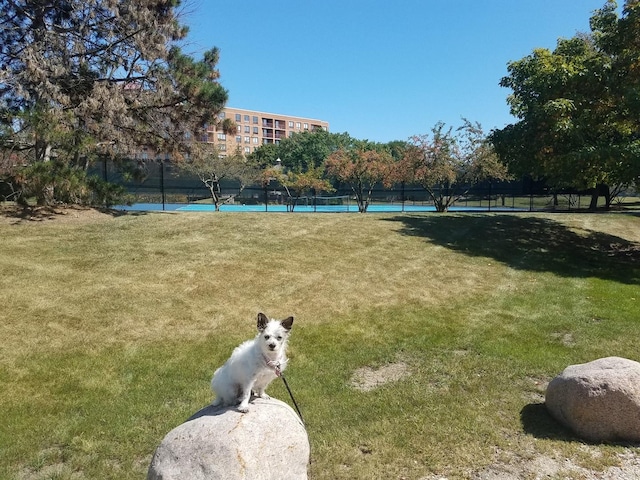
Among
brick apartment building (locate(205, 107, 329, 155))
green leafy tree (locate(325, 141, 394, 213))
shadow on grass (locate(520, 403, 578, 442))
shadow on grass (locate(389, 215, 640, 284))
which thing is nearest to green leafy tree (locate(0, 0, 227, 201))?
shadow on grass (locate(389, 215, 640, 284))

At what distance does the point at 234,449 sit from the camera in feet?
12.1

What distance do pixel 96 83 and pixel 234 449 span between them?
568 inches

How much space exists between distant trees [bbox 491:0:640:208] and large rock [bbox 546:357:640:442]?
410 inches

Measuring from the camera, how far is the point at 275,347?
3896mm

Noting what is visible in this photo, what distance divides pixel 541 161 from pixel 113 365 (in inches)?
601

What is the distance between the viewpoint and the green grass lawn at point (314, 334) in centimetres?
525

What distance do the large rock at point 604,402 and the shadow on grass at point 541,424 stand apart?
0.11 m

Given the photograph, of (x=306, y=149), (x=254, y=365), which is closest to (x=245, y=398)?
(x=254, y=365)

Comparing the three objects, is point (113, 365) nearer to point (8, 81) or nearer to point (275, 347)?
point (275, 347)

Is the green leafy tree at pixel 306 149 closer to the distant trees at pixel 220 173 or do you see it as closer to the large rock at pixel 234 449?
the distant trees at pixel 220 173

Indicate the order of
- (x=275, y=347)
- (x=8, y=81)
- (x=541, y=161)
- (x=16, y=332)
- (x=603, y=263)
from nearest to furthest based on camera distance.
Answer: (x=275, y=347), (x=16, y=332), (x=8, y=81), (x=603, y=263), (x=541, y=161)

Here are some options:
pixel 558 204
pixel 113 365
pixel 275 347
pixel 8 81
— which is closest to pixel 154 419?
pixel 113 365

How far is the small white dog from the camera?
3.96 m

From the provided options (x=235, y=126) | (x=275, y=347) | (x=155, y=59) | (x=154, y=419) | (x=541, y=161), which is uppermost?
(x=155, y=59)
